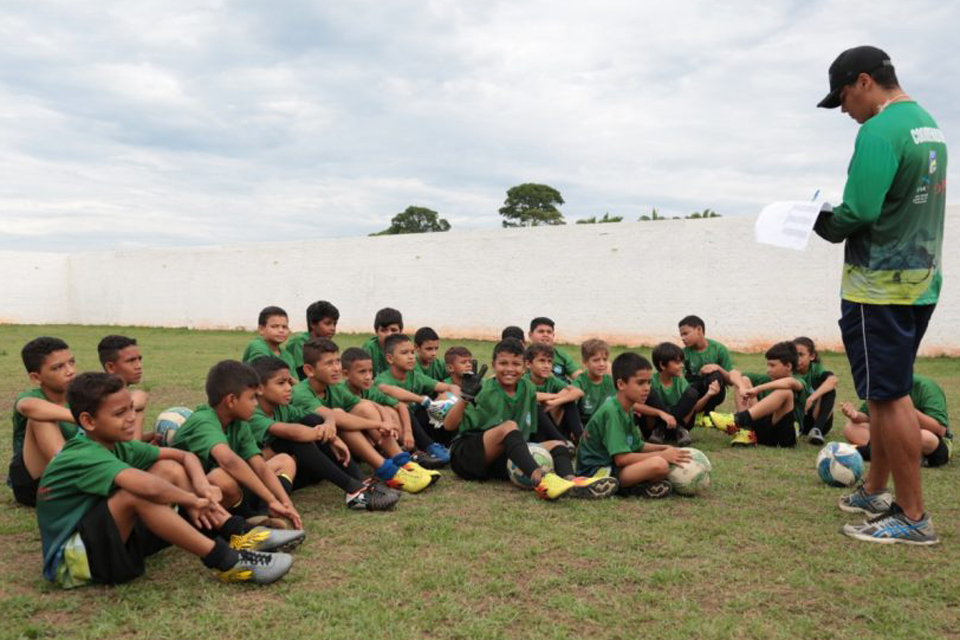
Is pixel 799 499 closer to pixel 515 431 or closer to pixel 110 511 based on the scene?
pixel 515 431

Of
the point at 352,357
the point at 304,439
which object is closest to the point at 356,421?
the point at 304,439

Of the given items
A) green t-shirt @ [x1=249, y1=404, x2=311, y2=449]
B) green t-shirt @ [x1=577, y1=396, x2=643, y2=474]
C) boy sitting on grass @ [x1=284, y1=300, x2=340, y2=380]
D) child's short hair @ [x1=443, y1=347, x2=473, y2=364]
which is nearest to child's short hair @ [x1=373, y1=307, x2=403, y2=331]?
boy sitting on grass @ [x1=284, y1=300, x2=340, y2=380]

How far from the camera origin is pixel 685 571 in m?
3.11

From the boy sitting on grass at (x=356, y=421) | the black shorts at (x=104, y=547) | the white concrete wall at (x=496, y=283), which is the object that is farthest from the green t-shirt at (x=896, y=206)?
the white concrete wall at (x=496, y=283)

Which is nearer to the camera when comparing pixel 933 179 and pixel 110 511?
pixel 110 511

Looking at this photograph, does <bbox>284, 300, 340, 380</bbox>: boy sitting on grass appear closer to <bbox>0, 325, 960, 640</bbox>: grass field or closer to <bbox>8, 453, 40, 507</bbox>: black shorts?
<bbox>0, 325, 960, 640</bbox>: grass field

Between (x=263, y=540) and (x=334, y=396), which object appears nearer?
(x=263, y=540)

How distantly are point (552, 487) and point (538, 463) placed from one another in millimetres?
408

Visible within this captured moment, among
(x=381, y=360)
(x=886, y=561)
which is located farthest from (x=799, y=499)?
(x=381, y=360)

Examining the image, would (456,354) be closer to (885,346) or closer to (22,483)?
(22,483)

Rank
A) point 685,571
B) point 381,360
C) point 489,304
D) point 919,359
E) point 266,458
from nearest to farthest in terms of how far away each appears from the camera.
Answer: point 685,571, point 266,458, point 381,360, point 919,359, point 489,304

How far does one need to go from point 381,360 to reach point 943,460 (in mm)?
4105

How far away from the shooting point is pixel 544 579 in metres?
3.04

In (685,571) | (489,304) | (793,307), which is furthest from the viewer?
(489,304)
